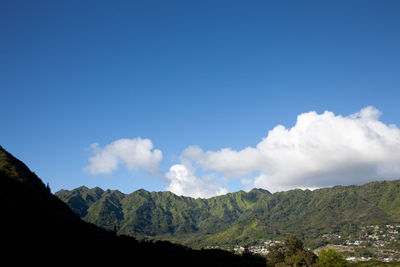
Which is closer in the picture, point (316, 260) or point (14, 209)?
point (14, 209)

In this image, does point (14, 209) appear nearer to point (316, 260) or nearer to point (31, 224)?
point (31, 224)

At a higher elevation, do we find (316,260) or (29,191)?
(29,191)

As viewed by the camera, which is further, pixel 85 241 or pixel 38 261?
pixel 85 241

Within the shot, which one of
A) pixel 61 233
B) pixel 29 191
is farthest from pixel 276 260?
pixel 29 191

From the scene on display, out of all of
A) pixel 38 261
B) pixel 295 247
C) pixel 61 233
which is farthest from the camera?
pixel 295 247

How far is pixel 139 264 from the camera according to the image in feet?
293

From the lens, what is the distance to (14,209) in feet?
359

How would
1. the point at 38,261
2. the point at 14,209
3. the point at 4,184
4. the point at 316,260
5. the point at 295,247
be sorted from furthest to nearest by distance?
1. the point at 295,247
2. the point at 316,260
3. the point at 4,184
4. the point at 14,209
5. the point at 38,261

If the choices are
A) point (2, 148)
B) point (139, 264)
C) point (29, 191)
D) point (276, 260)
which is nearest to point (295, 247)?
point (276, 260)

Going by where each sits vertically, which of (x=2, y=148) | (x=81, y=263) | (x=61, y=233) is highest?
(x=2, y=148)

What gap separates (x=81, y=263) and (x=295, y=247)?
540ft

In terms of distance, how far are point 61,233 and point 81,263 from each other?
87.1 feet

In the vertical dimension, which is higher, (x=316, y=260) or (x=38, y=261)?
(x=38, y=261)

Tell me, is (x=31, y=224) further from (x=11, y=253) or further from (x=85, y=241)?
(x=11, y=253)
